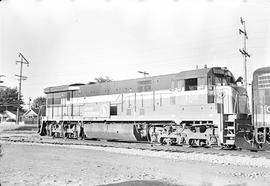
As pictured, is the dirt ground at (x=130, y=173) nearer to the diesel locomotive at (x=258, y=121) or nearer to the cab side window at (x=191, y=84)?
the diesel locomotive at (x=258, y=121)

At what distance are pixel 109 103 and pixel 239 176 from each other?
466 inches

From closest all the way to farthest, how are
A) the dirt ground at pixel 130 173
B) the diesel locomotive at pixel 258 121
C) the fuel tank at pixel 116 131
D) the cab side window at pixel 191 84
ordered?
1. the dirt ground at pixel 130 173
2. the diesel locomotive at pixel 258 121
3. the cab side window at pixel 191 84
4. the fuel tank at pixel 116 131

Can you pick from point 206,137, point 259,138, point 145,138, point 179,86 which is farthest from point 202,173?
point 145,138

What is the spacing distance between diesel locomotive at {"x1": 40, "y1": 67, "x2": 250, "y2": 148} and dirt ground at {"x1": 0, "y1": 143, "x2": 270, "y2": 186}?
166 inches

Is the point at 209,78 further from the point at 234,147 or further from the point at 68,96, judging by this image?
the point at 68,96

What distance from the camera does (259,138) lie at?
1180 cm

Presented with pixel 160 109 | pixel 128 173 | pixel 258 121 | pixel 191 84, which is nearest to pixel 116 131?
pixel 160 109

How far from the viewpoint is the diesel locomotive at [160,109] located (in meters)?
13.6

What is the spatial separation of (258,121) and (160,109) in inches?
207

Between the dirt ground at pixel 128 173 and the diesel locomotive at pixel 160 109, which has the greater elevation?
the diesel locomotive at pixel 160 109

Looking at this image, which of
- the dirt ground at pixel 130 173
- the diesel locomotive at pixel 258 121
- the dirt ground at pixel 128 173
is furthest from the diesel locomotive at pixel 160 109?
the dirt ground at pixel 128 173

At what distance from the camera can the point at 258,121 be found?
1175 centimetres

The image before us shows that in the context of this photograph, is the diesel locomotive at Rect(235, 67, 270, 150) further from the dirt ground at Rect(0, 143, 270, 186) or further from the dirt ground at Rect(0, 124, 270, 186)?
the dirt ground at Rect(0, 143, 270, 186)

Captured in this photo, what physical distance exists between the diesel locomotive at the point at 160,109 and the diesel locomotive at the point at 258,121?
0.39ft
